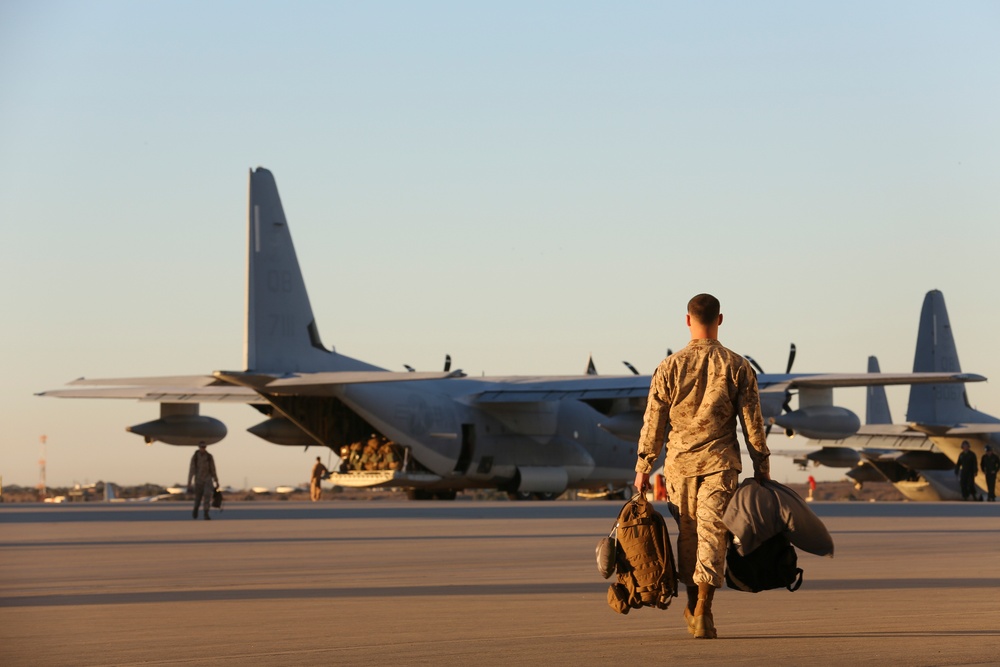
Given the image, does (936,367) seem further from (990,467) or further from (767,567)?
(767,567)

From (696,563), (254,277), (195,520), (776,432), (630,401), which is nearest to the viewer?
(696,563)

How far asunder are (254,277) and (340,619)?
87.8ft

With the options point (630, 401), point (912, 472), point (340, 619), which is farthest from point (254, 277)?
point (912, 472)

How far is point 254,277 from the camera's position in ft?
116

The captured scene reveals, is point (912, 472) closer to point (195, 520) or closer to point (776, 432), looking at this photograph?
point (776, 432)

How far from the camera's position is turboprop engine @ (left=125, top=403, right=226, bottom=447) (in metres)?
40.4

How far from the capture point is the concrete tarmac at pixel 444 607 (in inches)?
294

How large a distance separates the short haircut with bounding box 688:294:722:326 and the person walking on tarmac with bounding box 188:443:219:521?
65.7 feet

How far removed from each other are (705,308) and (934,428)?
41.7m

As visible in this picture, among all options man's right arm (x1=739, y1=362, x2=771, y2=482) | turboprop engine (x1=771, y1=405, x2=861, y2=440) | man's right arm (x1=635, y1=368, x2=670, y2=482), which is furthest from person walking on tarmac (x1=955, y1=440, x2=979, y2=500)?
man's right arm (x1=635, y1=368, x2=670, y2=482)

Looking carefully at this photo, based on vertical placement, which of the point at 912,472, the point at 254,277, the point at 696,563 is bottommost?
the point at 912,472

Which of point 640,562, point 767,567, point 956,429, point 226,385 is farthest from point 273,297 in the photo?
point 767,567

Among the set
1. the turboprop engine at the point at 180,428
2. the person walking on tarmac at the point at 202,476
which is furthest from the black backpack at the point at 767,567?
the turboprop engine at the point at 180,428

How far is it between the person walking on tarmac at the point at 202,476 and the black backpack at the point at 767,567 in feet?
66.7
